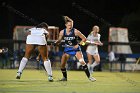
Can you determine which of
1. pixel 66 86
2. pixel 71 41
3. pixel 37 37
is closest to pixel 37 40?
pixel 37 37

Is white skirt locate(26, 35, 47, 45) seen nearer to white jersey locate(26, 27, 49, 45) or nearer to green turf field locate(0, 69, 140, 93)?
white jersey locate(26, 27, 49, 45)

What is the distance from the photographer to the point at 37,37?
41.8 feet

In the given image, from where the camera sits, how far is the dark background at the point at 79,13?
26594 millimetres

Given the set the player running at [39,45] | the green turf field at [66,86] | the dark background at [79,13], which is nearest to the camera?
the green turf field at [66,86]

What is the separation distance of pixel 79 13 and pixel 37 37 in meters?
14.7

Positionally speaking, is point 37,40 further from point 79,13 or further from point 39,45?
point 79,13

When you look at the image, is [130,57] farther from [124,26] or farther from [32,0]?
[32,0]

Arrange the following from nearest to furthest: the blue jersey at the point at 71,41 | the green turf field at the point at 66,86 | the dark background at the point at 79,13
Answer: the green turf field at the point at 66,86 → the blue jersey at the point at 71,41 → the dark background at the point at 79,13

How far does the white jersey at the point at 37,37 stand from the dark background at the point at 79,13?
12.9 m

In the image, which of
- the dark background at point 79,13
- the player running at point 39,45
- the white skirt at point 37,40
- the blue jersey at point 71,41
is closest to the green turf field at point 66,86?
the player running at point 39,45

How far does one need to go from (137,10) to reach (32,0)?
21.6 feet

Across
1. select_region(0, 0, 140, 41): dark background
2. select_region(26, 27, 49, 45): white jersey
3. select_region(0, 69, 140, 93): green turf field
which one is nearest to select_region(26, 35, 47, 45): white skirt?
select_region(26, 27, 49, 45): white jersey

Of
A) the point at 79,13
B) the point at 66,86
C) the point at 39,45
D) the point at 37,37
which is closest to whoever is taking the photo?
the point at 66,86

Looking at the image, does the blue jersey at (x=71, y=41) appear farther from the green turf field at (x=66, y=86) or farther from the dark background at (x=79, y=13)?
the dark background at (x=79, y=13)
